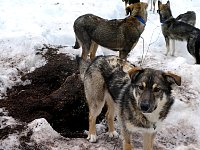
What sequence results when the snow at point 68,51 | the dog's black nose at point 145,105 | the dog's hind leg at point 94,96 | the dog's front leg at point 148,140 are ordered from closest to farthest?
the dog's black nose at point 145,105 < the dog's front leg at point 148,140 < the dog's hind leg at point 94,96 < the snow at point 68,51

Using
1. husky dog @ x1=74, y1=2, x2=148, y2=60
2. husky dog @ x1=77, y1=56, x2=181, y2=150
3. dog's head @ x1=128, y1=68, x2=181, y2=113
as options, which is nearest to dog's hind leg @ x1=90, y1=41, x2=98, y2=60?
husky dog @ x1=74, y1=2, x2=148, y2=60

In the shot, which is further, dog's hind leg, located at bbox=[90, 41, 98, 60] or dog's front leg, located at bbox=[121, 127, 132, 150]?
dog's hind leg, located at bbox=[90, 41, 98, 60]

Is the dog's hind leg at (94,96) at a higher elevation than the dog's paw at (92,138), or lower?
higher

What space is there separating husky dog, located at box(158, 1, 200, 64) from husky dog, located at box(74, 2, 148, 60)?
2.21m

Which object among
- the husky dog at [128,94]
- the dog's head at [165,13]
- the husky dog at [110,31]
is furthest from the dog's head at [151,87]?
the dog's head at [165,13]

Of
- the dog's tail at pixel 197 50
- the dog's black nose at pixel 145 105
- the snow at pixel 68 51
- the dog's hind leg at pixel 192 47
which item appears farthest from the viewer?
the dog's hind leg at pixel 192 47

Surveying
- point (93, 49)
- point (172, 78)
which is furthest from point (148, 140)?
point (93, 49)

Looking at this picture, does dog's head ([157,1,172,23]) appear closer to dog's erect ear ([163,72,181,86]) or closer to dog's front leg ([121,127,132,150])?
dog's front leg ([121,127,132,150])

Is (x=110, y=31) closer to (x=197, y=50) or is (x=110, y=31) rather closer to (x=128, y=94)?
(x=197, y=50)

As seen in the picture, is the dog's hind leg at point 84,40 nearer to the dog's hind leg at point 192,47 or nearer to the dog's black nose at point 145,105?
the dog's hind leg at point 192,47

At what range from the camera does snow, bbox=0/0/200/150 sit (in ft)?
19.2

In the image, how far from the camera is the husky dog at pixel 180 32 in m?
9.70

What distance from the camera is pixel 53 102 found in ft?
21.5

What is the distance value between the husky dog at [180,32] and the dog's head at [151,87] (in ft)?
17.7
